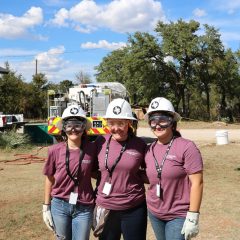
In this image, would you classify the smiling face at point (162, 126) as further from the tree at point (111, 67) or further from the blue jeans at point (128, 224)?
the tree at point (111, 67)

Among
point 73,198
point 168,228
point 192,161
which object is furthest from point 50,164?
point 192,161

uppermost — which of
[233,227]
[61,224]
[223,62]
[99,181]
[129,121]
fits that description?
[223,62]

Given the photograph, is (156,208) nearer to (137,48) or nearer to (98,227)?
(98,227)

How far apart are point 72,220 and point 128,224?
19.4 inches

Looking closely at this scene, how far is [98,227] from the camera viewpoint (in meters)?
3.77

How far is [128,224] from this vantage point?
3.76 m

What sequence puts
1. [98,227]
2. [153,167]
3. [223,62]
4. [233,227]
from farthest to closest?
[223,62] → [233,227] → [98,227] → [153,167]

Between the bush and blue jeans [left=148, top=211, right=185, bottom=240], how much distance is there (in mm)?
12803

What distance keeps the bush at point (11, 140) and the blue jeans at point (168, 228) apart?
12803 millimetres

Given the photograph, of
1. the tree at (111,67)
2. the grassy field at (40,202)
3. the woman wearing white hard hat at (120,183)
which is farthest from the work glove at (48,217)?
the tree at (111,67)

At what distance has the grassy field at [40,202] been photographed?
6156mm

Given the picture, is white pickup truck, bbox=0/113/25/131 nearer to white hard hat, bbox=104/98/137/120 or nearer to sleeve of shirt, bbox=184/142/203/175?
white hard hat, bbox=104/98/137/120

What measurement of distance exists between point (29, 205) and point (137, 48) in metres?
37.4

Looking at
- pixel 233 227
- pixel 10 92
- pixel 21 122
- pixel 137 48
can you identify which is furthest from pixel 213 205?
pixel 137 48
